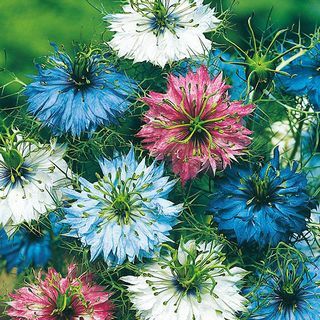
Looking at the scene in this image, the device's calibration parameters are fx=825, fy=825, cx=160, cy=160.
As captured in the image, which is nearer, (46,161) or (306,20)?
(46,161)

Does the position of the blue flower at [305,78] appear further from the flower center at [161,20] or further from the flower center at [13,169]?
the flower center at [13,169]

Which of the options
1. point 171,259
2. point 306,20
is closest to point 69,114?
point 171,259

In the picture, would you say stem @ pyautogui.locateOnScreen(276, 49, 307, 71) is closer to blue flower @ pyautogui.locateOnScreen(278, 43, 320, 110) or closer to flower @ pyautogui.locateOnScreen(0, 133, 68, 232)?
blue flower @ pyautogui.locateOnScreen(278, 43, 320, 110)

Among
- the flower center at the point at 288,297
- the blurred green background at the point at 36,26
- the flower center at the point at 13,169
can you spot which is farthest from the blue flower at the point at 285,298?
the blurred green background at the point at 36,26

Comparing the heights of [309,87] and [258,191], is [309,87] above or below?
above

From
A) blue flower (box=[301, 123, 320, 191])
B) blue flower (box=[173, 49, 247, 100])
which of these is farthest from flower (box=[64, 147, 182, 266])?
blue flower (box=[301, 123, 320, 191])

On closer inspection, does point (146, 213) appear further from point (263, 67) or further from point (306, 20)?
point (306, 20)

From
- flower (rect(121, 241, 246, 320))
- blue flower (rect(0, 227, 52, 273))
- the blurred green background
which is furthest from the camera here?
the blurred green background

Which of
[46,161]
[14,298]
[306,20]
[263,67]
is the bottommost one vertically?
[14,298]
